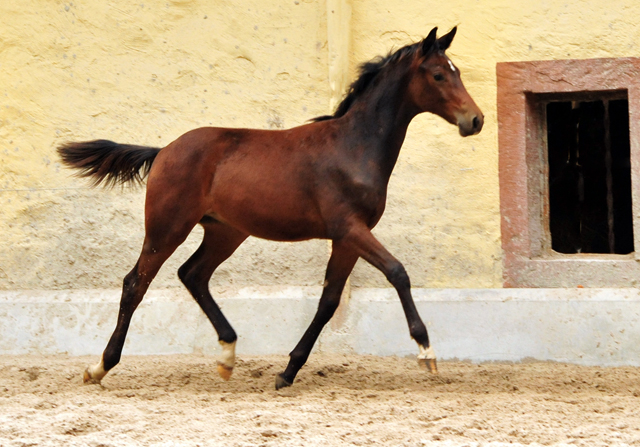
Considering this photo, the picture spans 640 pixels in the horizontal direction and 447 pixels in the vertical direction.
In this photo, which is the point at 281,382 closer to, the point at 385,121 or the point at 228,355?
the point at 228,355

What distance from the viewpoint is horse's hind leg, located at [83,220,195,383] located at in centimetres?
431

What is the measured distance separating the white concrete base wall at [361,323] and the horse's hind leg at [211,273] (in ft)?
2.98

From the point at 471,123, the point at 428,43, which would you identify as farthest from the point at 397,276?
the point at 428,43

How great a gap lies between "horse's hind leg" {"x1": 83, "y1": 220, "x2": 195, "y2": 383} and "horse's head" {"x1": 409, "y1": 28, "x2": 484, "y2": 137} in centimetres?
153

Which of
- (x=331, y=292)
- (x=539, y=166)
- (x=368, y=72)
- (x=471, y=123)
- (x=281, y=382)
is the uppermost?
(x=368, y=72)

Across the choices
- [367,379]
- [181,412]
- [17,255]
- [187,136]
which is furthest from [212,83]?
[181,412]

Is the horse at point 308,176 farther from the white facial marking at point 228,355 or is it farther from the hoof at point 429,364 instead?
the hoof at point 429,364

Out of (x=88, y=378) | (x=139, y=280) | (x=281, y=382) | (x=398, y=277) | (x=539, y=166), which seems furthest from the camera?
(x=539, y=166)

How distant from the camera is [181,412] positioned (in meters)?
3.48

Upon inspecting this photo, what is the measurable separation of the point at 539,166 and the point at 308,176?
7.20 feet

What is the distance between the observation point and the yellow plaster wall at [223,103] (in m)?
5.48

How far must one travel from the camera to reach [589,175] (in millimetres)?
6078

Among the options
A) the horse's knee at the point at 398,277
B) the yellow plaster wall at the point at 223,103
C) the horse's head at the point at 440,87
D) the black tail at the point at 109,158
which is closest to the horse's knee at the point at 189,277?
the black tail at the point at 109,158

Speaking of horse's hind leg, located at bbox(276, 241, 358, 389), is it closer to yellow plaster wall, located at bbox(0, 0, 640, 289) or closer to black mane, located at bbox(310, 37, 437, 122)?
black mane, located at bbox(310, 37, 437, 122)
